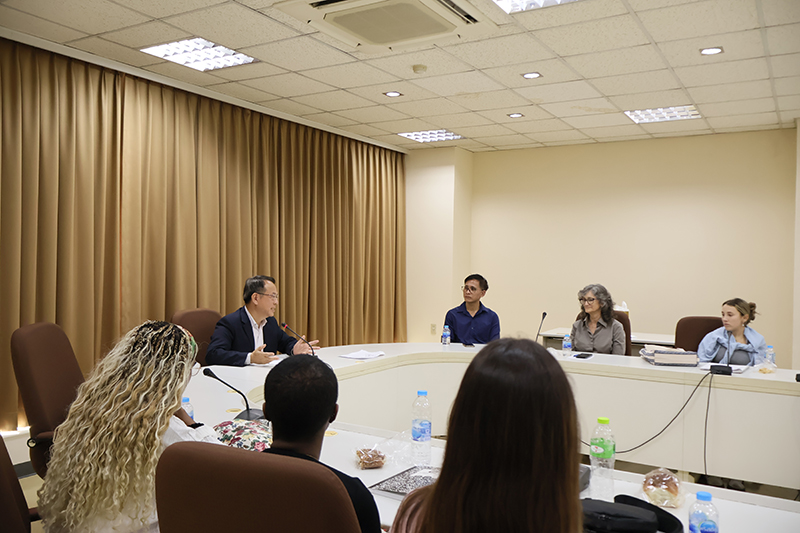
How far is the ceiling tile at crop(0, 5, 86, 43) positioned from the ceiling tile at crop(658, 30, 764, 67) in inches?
135

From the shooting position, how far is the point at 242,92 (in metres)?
4.72

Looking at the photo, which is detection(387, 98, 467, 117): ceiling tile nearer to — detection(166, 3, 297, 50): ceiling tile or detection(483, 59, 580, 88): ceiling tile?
detection(483, 59, 580, 88): ceiling tile

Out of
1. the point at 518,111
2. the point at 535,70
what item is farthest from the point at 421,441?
the point at 518,111

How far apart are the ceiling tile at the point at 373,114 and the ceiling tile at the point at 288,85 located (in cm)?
64

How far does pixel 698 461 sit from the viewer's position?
3.28 meters

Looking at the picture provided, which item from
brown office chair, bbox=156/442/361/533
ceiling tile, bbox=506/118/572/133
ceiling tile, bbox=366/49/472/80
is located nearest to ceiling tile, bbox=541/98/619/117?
ceiling tile, bbox=506/118/572/133

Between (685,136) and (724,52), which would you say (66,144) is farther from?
(685,136)

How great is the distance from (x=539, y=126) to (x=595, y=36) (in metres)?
2.35

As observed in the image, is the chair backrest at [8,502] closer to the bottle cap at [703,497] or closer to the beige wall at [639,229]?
the bottle cap at [703,497]

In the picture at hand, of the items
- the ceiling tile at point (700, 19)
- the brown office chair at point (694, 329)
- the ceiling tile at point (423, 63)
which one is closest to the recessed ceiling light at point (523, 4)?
the ceiling tile at point (700, 19)

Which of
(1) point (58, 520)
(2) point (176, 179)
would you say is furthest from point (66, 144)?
(1) point (58, 520)

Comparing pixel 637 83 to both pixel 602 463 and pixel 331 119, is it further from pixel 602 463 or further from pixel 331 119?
pixel 602 463

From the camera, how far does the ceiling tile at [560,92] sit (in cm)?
441

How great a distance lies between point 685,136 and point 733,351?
297cm
